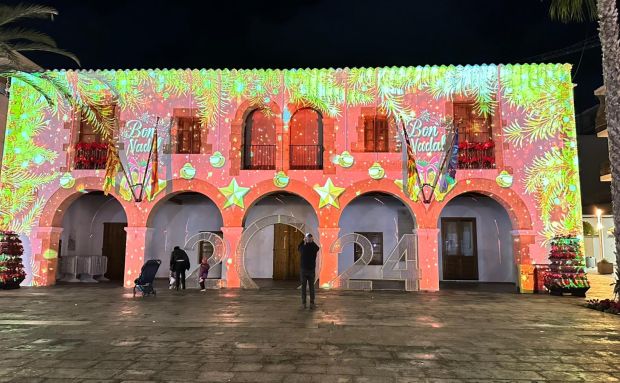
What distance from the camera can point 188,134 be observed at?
14.3 metres

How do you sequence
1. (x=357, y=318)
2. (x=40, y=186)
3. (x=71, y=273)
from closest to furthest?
(x=357, y=318) < (x=40, y=186) < (x=71, y=273)

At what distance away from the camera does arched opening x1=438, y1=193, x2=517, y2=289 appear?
16.2 metres

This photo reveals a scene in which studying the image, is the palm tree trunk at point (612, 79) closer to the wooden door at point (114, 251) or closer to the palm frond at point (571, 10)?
the palm frond at point (571, 10)

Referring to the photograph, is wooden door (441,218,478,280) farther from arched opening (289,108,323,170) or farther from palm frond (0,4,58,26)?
palm frond (0,4,58,26)

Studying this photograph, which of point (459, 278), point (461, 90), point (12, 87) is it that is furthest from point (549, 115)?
point (12, 87)

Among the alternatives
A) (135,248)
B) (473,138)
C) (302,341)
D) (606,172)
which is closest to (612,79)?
(473,138)

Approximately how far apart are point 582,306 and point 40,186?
1611 cm

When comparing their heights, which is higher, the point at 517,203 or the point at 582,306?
the point at 517,203

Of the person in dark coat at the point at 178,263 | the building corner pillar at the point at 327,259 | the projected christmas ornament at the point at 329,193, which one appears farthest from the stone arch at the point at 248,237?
the person in dark coat at the point at 178,263

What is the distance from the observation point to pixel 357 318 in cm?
820

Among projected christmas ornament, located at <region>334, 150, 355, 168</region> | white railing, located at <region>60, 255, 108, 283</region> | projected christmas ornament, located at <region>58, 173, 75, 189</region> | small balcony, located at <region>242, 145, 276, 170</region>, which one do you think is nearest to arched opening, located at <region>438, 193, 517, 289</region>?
projected christmas ornament, located at <region>334, 150, 355, 168</region>

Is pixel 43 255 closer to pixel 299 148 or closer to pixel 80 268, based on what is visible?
pixel 80 268

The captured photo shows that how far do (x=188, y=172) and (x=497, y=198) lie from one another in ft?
32.5

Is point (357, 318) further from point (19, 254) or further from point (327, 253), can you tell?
point (19, 254)
